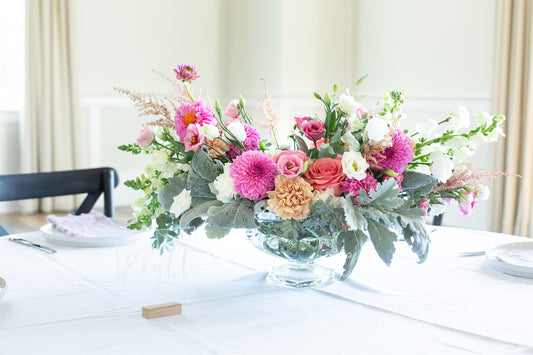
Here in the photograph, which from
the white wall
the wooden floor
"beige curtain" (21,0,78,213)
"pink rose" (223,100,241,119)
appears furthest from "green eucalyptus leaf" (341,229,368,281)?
"beige curtain" (21,0,78,213)

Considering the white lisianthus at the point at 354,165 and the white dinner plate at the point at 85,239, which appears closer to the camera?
the white lisianthus at the point at 354,165

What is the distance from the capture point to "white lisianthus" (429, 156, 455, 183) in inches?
43.6

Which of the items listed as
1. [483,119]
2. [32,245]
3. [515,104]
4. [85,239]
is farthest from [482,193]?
[515,104]

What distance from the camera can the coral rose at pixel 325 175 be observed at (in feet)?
3.46

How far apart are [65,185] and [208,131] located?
1.04 metres

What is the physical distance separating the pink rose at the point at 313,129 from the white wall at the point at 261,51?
11.5ft

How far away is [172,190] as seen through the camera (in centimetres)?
118

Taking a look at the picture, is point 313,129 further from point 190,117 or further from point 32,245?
point 32,245

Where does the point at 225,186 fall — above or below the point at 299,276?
above

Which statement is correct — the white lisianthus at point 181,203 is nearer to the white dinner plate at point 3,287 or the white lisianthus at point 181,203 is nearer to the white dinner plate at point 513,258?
the white dinner plate at point 3,287

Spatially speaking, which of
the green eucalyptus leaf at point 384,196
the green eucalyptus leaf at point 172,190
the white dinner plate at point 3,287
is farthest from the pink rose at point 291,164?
the white dinner plate at point 3,287

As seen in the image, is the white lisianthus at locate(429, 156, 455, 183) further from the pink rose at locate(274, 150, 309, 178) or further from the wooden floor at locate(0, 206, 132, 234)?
the wooden floor at locate(0, 206, 132, 234)

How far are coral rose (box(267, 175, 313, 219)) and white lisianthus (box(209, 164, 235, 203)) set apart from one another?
7 cm

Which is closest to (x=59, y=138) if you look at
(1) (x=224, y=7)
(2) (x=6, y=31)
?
(2) (x=6, y=31)
